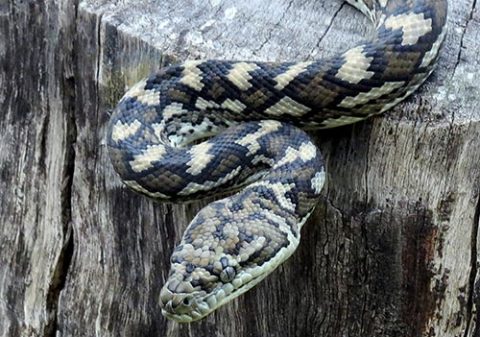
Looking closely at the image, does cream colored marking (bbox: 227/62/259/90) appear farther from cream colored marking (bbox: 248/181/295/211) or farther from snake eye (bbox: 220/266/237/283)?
snake eye (bbox: 220/266/237/283)

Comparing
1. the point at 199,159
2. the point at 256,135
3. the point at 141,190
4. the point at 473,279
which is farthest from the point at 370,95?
the point at 141,190

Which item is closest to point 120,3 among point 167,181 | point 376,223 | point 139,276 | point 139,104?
point 139,104

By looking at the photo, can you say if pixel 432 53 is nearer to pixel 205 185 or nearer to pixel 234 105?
pixel 234 105

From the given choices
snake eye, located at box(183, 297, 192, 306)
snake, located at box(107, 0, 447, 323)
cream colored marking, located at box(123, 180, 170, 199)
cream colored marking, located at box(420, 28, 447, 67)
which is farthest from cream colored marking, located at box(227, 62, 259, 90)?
snake eye, located at box(183, 297, 192, 306)

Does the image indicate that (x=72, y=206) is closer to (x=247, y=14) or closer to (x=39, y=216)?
(x=39, y=216)

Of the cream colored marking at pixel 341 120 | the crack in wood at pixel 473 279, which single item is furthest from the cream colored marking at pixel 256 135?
the crack in wood at pixel 473 279
